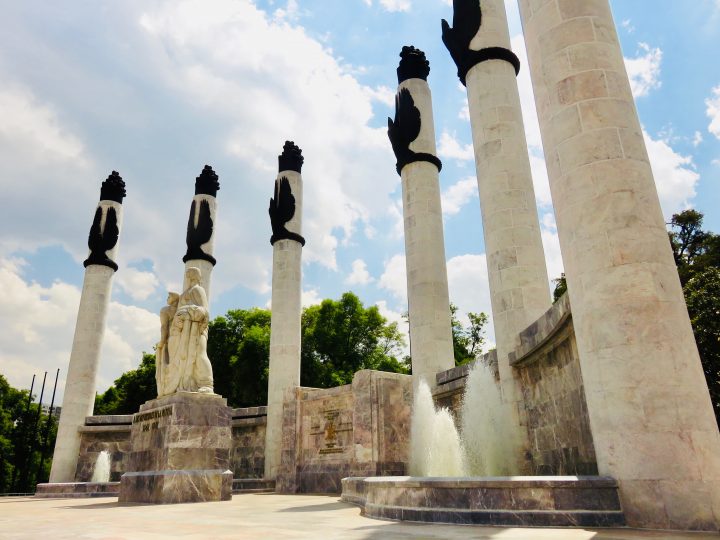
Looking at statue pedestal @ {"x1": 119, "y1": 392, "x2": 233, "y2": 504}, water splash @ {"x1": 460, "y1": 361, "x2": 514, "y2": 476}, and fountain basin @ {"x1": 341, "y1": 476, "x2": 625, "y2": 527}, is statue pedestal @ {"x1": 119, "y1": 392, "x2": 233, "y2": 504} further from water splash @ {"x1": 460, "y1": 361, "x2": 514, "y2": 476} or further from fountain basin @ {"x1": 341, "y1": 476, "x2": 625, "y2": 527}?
fountain basin @ {"x1": 341, "y1": 476, "x2": 625, "y2": 527}

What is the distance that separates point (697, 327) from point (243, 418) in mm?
16870

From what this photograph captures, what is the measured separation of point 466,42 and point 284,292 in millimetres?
11836

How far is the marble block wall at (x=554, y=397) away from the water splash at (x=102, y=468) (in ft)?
58.1

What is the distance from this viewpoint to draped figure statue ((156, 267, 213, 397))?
38.8 feet

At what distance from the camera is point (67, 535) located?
5.09 m

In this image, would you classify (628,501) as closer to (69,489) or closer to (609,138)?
(609,138)

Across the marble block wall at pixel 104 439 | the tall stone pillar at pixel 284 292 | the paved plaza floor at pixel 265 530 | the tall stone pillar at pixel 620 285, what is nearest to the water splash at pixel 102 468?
the marble block wall at pixel 104 439

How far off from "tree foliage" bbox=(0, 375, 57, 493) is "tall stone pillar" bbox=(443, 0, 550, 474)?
3471cm

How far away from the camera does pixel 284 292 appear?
68.0ft

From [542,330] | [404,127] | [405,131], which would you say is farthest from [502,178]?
[404,127]

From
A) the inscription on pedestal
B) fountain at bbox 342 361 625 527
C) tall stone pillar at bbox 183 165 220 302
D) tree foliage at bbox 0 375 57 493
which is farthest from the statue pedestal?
tree foliage at bbox 0 375 57 493

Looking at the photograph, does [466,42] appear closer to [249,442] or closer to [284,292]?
[284,292]

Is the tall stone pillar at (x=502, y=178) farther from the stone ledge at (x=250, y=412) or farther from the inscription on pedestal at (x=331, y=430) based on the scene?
the stone ledge at (x=250, y=412)

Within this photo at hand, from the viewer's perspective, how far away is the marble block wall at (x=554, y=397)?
23.1ft
